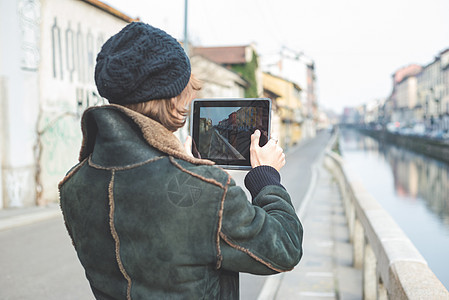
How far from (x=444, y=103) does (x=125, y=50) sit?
273 ft

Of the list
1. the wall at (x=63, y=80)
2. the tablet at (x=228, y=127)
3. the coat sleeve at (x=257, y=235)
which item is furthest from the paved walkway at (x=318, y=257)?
the coat sleeve at (x=257, y=235)

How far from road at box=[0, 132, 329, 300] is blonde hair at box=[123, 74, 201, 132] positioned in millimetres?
2287

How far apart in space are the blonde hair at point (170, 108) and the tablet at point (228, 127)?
236 millimetres

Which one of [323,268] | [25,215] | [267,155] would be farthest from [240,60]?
[267,155]

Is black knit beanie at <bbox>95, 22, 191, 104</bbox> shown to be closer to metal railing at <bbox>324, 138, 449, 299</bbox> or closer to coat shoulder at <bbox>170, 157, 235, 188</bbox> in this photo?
coat shoulder at <bbox>170, 157, 235, 188</bbox>

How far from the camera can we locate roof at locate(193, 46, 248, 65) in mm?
33688

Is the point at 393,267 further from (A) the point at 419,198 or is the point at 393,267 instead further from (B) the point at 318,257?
(A) the point at 419,198

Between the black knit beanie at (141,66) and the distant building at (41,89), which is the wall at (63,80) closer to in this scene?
the distant building at (41,89)

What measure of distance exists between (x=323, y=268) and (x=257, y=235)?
5.08 metres

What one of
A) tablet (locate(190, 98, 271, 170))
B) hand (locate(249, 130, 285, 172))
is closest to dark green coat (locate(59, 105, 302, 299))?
hand (locate(249, 130, 285, 172))

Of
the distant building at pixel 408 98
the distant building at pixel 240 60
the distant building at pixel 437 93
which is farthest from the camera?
the distant building at pixel 408 98

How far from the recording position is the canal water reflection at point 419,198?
39.1ft

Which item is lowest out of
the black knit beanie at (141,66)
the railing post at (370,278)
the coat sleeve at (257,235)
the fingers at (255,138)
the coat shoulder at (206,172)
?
the railing post at (370,278)

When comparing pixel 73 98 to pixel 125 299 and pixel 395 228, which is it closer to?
pixel 395 228
